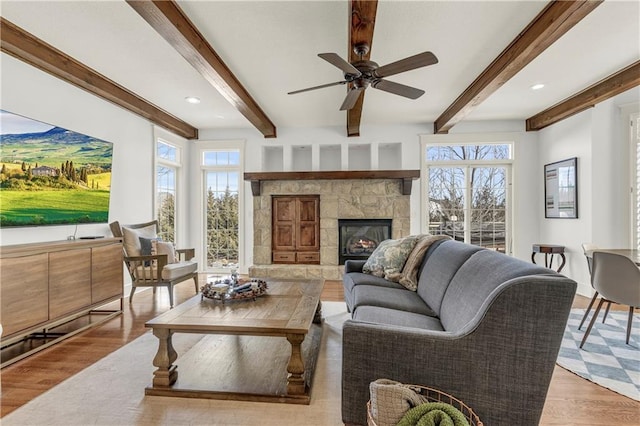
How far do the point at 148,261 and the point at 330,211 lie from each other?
2843mm

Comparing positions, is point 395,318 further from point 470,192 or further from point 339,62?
point 470,192

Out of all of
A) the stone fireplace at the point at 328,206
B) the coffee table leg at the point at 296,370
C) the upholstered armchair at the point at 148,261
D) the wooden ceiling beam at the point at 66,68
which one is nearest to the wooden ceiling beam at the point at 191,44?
the wooden ceiling beam at the point at 66,68

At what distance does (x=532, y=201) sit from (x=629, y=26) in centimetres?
310

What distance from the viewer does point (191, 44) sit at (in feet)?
8.34

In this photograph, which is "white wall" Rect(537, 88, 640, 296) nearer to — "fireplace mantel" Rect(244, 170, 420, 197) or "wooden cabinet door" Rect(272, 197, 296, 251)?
"fireplace mantel" Rect(244, 170, 420, 197)

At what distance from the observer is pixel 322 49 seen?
2.88m

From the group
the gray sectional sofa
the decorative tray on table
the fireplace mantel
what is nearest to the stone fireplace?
the fireplace mantel

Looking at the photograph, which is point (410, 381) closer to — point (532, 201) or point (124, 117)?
point (124, 117)

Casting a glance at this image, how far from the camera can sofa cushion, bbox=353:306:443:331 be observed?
6.20 feet

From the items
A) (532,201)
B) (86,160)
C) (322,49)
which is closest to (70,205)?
(86,160)

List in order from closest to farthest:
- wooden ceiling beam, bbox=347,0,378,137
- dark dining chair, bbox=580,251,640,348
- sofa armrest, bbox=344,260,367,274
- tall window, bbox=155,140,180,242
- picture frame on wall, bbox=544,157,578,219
Answer: wooden ceiling beam, bbox=347,0,378,137 → dark dining chair, bbox=580,251,640,348 → sofa armrest, bbox=344,260,367,274 → picture frame on wall, bbox=544,157,578,219 → tall window, bbox=155,140,180,242

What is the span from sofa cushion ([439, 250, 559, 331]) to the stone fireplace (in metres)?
3.29

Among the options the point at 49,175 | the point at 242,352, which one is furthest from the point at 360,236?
the point at 49,175

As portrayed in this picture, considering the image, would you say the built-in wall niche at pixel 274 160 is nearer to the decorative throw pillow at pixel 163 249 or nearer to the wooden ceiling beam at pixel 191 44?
the wooden ceiling beam at pixel 191 44
